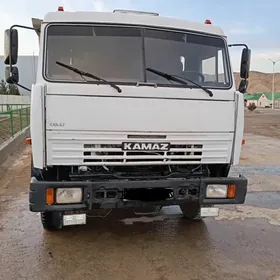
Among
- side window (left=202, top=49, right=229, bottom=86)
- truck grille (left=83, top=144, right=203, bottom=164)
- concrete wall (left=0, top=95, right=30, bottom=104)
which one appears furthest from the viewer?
concrete wall (left=0, top=95, right=30, bottom=104)

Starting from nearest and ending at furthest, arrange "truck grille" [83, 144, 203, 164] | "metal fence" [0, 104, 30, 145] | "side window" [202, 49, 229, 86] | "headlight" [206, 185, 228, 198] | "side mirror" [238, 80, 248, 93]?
"truck grille" [83, 144, 203, 164] < "headlight" [206, 185, 228, 198] < "side window" [202, 49, 229, 86] < "side mirror" [238, 80, 248, 93] < "metal fence" [0, 104, 30, 145]

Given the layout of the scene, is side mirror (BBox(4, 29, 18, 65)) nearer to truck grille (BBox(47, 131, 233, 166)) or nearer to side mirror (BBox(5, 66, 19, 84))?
side mirror (BBox(5, 66, 19, 84))

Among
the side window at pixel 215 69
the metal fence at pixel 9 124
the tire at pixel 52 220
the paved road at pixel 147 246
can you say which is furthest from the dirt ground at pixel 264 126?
the tire at pixel 52 220

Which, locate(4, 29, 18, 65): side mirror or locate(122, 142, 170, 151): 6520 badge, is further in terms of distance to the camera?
locate(4, 29, 18, 65): side mirror

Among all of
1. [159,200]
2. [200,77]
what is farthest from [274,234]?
[200,77]

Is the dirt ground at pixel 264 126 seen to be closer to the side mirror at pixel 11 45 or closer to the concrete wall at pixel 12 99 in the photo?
the side mirror at pixel 11 45

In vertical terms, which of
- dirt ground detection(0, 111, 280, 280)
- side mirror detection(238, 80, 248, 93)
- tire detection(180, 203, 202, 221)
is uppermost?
side mirror detection(238, 80, 248, 93)

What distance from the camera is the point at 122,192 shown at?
3775 mm

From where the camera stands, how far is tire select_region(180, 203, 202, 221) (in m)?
4.93

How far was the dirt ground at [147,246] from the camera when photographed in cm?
361

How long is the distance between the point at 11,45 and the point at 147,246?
275cm

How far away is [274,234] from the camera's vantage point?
4.68m

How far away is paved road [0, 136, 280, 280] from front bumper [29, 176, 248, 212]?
0.61 metres

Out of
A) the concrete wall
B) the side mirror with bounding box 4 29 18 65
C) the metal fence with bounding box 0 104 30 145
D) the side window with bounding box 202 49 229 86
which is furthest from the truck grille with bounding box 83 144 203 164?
the concrete wall
